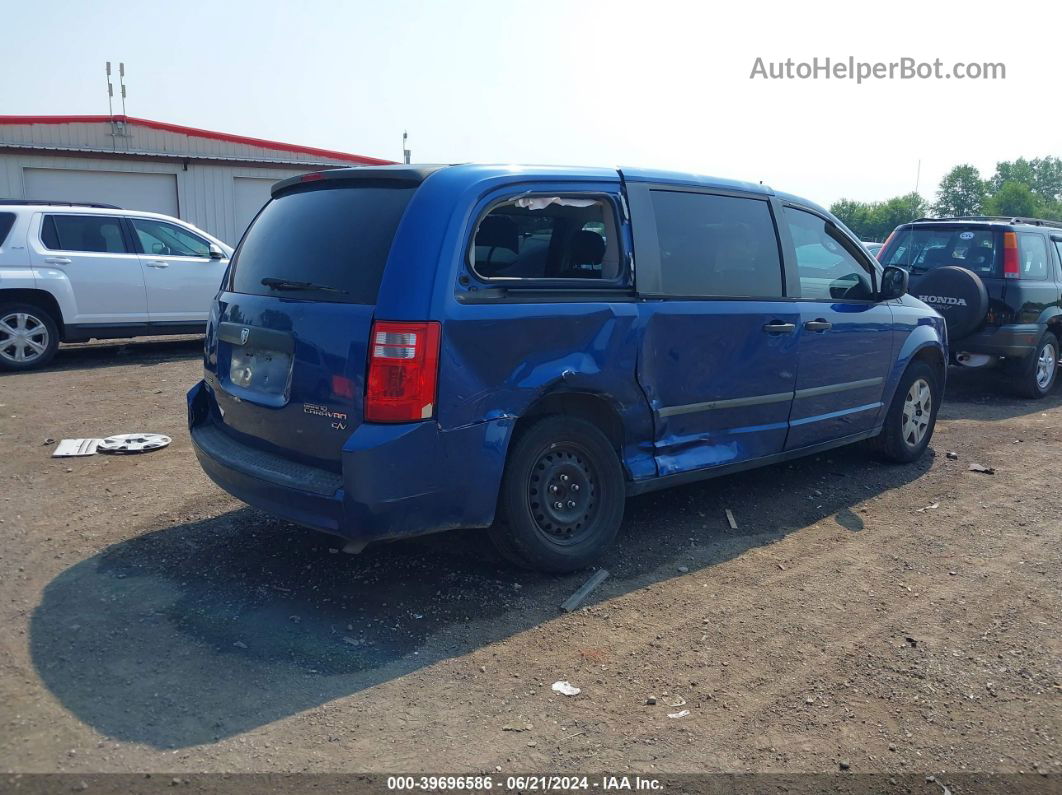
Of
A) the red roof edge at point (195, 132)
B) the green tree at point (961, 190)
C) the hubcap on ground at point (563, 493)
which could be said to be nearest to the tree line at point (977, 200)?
the green tree at point (961, 190)

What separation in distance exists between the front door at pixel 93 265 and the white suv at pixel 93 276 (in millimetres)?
11

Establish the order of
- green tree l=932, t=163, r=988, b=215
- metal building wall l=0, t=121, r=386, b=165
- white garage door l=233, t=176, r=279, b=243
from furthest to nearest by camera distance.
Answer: green tree l=932, t=163, r=988, b=215 → white garage door l=233, t=176, r=279, b=243 → metal building wall l=0, t=121, r=386, b=165

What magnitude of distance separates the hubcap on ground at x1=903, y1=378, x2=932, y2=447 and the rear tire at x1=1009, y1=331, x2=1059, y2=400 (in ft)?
11.3

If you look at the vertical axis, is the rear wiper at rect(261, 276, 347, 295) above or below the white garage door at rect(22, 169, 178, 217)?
below

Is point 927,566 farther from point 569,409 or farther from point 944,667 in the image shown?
point 569,409

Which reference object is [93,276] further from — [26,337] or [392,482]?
[392,482]

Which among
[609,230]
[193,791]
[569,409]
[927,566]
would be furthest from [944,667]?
[193,791]

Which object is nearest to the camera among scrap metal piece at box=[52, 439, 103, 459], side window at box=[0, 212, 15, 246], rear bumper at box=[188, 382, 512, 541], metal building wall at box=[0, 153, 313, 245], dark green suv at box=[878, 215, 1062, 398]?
rear bumper at box=[188, 382, 512, 541]

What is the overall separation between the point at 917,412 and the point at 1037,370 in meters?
3.87

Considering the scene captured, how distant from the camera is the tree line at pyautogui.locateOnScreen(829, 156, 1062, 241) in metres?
62.8

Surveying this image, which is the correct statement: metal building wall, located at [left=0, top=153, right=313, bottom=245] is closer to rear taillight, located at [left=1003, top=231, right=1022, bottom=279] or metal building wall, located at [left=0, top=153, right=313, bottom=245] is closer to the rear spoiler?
rear taillight, located at [left=1003, top=231, right=1022, bottom=279]

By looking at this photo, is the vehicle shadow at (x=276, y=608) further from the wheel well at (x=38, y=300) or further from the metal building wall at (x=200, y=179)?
the metal building wall at (x=200, y=179)

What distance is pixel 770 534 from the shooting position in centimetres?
520

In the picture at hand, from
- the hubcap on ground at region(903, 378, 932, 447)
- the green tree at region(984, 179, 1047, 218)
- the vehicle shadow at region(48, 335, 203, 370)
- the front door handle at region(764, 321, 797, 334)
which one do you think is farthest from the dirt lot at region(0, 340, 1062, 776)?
the green tree at region(984, 179, 1047, 218)
